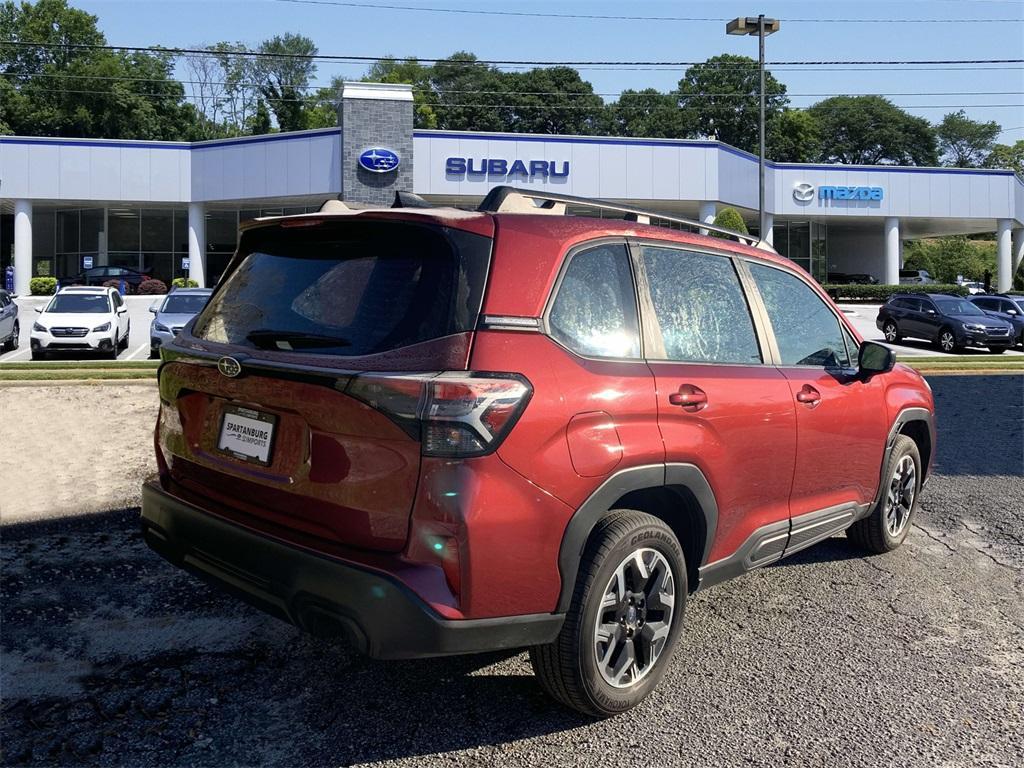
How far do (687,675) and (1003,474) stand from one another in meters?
5.27

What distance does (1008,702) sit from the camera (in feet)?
11.1

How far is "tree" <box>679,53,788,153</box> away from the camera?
83.1 m

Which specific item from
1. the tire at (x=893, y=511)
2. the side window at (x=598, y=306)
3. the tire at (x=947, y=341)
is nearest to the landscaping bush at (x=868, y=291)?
the tire at (x=947, y=341)

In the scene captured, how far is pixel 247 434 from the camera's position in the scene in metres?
3.11

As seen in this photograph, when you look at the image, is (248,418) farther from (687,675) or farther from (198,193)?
(198,193)

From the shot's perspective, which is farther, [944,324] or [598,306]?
[944,324]

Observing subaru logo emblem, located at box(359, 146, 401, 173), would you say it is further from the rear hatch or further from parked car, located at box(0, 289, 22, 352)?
the rear hatch

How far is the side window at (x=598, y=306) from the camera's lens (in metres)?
3.06

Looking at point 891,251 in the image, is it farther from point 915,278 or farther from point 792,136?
point 792,136

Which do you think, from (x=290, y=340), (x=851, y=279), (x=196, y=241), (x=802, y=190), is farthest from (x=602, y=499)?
(x=851, y=279)

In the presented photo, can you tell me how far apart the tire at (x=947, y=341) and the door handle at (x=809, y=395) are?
70.5 feet

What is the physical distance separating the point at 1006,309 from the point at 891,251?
1924cm

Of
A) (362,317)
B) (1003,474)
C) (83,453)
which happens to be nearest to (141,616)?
(362,317)

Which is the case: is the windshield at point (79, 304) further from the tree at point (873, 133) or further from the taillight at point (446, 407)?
the tree at point (873, 133)
